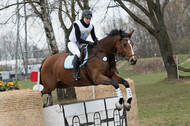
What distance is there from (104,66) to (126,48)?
0.61 m

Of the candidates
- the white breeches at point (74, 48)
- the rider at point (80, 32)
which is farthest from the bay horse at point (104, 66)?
the white breeches at point (74, 48)

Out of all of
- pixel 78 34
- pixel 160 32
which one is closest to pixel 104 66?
pixel 78 34

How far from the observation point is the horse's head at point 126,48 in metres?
5.48

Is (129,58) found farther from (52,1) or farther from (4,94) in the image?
(52,1)

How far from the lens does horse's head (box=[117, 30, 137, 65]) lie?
5.48 m

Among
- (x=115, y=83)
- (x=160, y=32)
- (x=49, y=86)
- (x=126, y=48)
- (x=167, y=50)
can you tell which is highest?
(x=160, y=32)

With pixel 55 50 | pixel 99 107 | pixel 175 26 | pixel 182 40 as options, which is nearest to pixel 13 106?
pixel 99 107

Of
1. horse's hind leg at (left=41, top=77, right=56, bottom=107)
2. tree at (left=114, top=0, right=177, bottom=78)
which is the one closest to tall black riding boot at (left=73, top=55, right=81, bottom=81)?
horse's hind leg at (left=41, top=77, right=56, bottom=107)

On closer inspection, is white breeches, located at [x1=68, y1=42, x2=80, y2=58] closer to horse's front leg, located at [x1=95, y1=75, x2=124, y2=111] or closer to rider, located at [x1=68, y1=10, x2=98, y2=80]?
rider, located at [x1=68, y1=10, x2=98, y2=80]

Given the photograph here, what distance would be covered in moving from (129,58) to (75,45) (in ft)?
5.09

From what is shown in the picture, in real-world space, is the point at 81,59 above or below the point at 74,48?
below

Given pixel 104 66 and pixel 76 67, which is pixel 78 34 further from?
pixel 104 66

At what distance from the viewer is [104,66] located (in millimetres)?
5859

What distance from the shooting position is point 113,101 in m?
6.07
